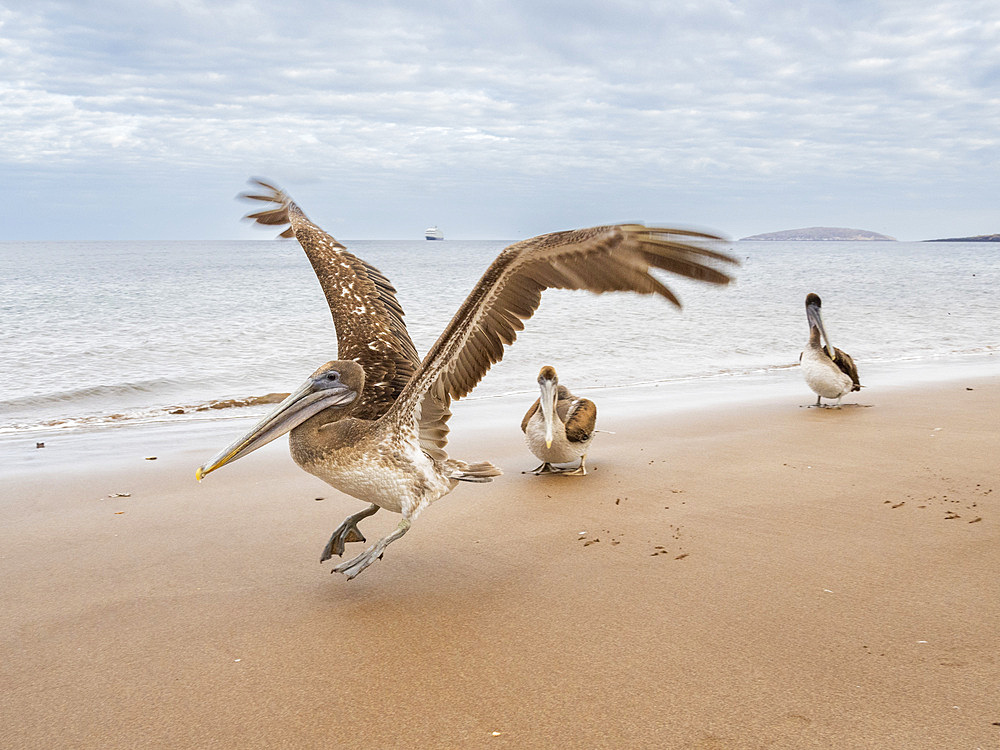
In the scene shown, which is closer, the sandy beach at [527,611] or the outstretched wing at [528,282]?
the sandy beach at [527,611]

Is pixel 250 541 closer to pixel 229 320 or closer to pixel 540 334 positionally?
pixel 540 334

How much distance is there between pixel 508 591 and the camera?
12.7 feet

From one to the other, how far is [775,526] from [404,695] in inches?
102

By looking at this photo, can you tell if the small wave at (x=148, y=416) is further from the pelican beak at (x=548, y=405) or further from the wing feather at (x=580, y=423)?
the wing feather at (x=580, y=423)

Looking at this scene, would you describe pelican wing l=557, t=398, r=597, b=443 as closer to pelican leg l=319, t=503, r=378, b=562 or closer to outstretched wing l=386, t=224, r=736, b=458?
outstretched wing l=386, t=224, r=736, b=458

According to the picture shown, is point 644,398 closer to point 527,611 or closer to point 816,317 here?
point 816,317

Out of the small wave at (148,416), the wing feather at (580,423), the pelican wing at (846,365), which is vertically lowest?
the small wave at (148,416)

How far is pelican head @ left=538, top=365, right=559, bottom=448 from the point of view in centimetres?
621

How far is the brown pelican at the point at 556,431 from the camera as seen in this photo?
627 cm

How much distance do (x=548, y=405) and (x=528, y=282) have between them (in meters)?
2.61

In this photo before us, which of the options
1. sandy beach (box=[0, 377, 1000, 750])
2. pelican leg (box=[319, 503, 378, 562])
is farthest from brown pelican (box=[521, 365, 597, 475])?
pelican leg (box=[319, 503, 378, 562])

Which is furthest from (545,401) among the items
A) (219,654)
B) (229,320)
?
(229,320)

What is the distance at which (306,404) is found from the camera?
3947mm

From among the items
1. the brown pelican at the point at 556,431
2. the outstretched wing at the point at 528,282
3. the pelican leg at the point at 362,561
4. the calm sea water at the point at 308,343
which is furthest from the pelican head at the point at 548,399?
the pelican leg at the point at 362,561
